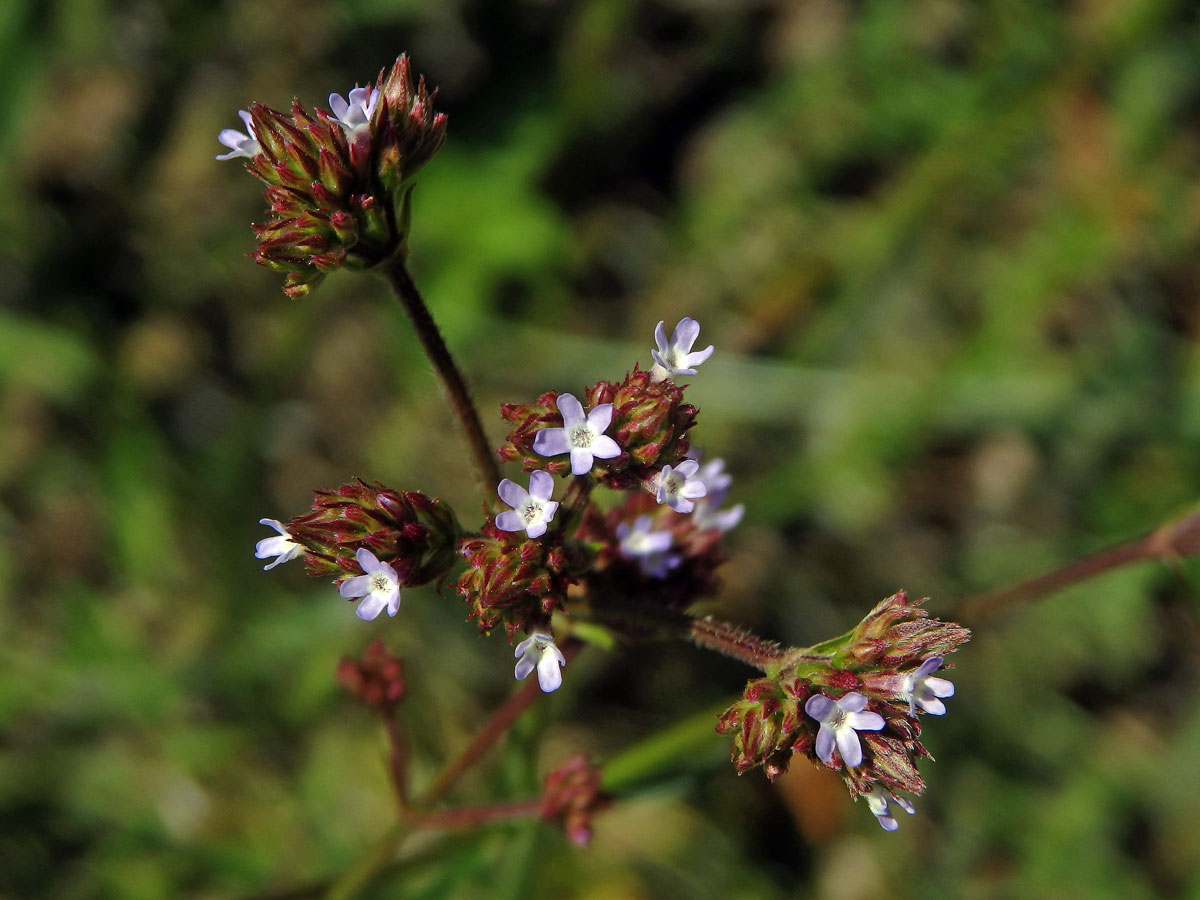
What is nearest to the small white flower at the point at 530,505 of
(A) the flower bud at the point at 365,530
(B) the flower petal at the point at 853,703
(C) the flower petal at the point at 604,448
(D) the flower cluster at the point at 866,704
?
(C) the flower petal at the point at 604,448

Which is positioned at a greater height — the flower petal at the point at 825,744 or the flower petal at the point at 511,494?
the flower petal at the point at 511,494

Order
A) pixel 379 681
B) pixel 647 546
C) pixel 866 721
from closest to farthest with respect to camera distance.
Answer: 1. pixel 866 721
2. pixel 647 546
3. pixel 379 681

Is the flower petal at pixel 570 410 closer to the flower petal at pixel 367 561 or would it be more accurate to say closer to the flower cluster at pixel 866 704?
the flower petal at pixel 367 561

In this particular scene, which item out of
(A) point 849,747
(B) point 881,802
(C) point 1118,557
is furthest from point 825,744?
(C) point 1118,557

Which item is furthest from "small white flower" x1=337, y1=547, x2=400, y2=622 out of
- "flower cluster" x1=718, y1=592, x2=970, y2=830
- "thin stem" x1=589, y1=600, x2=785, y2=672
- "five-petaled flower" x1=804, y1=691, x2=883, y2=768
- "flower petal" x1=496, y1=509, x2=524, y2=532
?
"five-petaled flower" x1=804, y1=691, x2=883, y2=768

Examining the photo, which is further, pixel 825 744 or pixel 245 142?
pixel 245 142

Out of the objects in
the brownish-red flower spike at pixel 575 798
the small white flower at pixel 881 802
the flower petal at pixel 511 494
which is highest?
the flower petal at pixel 511 494

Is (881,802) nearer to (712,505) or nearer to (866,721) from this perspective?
(866,721)

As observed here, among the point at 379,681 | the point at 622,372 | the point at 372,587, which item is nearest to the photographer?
the point at 372,587
